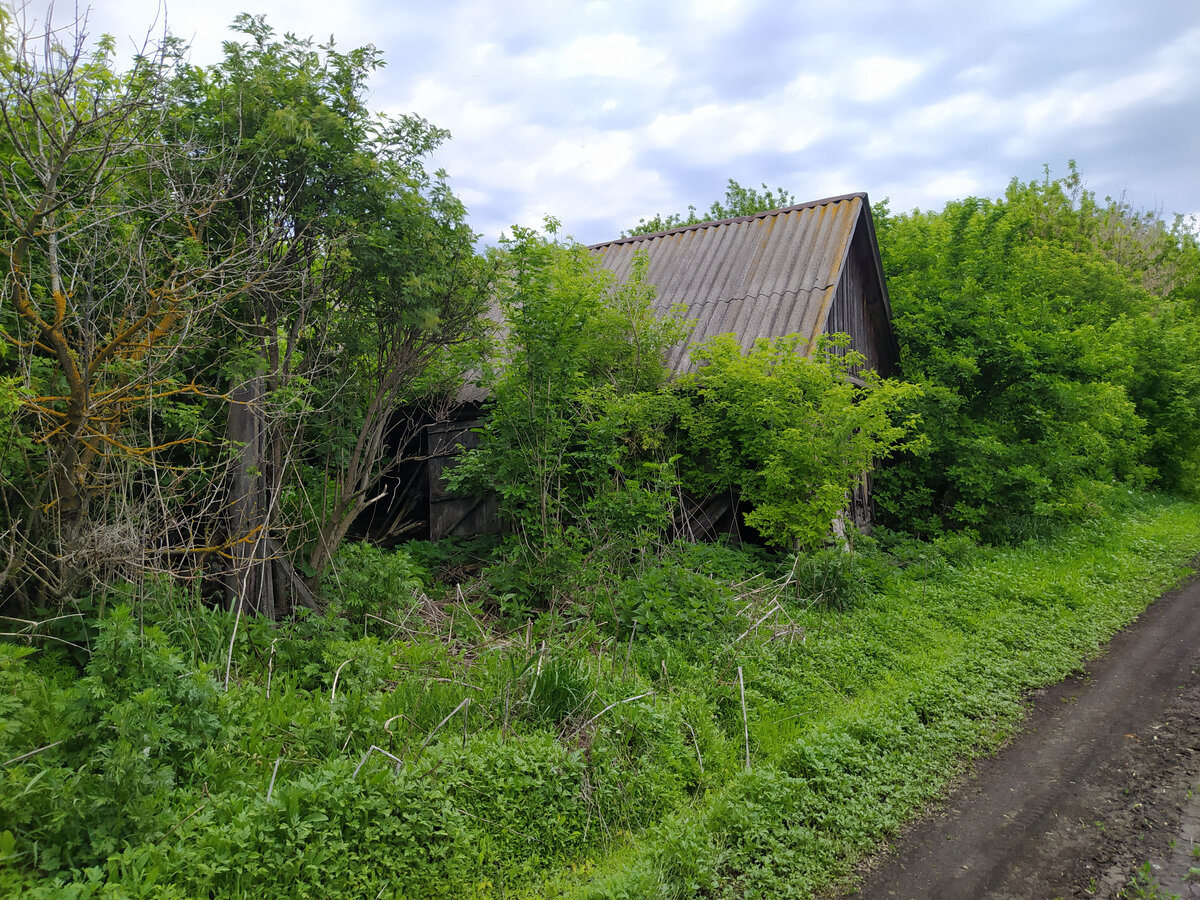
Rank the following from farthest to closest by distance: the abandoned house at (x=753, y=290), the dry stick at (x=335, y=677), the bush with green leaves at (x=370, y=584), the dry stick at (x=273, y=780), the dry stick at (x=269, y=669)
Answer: the abandoned house at (x=753, y=290) < the bush with green leaves at (x=370, y=584) < the dry stick at (x=269, y=669) < the dry stick at (x=335, y=677) < the dry stick at (x=273, y=780)

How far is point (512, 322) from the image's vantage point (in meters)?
7.30

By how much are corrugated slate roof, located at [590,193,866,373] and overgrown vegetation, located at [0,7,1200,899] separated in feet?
2.79

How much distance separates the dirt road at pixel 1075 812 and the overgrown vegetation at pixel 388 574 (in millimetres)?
262

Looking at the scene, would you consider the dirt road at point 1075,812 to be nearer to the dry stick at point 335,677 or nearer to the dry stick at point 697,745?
the dry stick at point 697,745

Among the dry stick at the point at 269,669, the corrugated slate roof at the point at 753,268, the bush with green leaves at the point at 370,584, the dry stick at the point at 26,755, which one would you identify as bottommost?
the dry stick at the point at 269,669

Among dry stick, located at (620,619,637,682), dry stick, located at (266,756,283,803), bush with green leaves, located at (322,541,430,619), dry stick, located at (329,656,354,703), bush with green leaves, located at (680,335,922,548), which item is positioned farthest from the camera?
bush with green leaves, located at (680,335,922,548)

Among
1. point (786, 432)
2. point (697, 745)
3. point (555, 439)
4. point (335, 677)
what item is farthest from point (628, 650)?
point (786, 432)

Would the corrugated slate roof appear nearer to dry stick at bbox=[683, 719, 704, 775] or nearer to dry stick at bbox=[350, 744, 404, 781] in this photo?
dry stick at bbox=[683, 719, 704, 775]

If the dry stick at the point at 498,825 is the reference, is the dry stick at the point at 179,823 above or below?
above

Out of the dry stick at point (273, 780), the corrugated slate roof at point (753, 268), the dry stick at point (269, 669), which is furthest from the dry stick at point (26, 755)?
the corrugated slate roof at point (753, 268)

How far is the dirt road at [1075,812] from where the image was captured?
12.6 ft

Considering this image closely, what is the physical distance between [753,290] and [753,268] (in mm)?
690

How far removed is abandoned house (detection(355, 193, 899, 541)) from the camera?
31.7 ft

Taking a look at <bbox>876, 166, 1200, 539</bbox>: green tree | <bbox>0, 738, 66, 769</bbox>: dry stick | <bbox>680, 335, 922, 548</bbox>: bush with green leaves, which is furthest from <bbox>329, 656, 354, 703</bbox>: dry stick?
<bbox>876, 166, 1200, 539</bbox>: green tree
